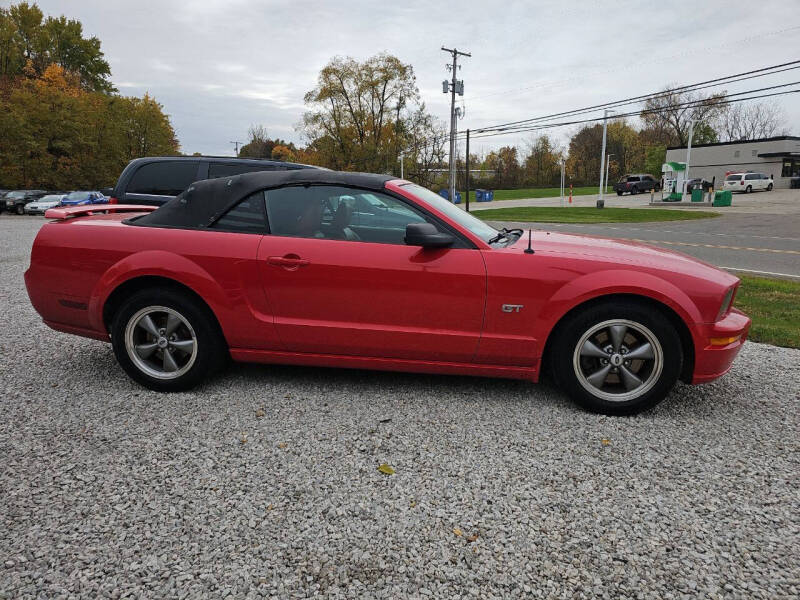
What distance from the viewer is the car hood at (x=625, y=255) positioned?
3373mm

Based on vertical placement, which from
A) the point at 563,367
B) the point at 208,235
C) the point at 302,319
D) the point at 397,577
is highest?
the point at 208,235

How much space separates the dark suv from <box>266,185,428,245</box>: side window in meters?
4.16

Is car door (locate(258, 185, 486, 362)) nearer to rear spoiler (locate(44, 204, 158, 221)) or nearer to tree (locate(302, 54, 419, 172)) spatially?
rear spoiler (locate(44, 204, 158, 221))

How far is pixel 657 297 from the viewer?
10.6 feet

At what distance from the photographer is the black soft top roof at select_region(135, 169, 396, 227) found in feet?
12.1

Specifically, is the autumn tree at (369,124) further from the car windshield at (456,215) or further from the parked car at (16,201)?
the car windshield at (456,215)

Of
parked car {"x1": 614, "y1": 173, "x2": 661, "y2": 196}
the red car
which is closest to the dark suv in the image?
the red car

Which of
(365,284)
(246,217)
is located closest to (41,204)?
(246,217)

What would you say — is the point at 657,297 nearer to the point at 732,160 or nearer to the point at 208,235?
the point at 208,235

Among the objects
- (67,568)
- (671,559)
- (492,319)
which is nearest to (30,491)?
(67,568)

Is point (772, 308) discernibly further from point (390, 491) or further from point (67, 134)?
point (67, 134)

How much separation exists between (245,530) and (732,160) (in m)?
68.7

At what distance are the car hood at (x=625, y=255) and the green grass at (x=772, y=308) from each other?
7.42ft

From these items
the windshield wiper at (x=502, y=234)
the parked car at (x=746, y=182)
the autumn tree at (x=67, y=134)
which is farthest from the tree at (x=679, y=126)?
the windshield wiper at (x=502, y=234)
